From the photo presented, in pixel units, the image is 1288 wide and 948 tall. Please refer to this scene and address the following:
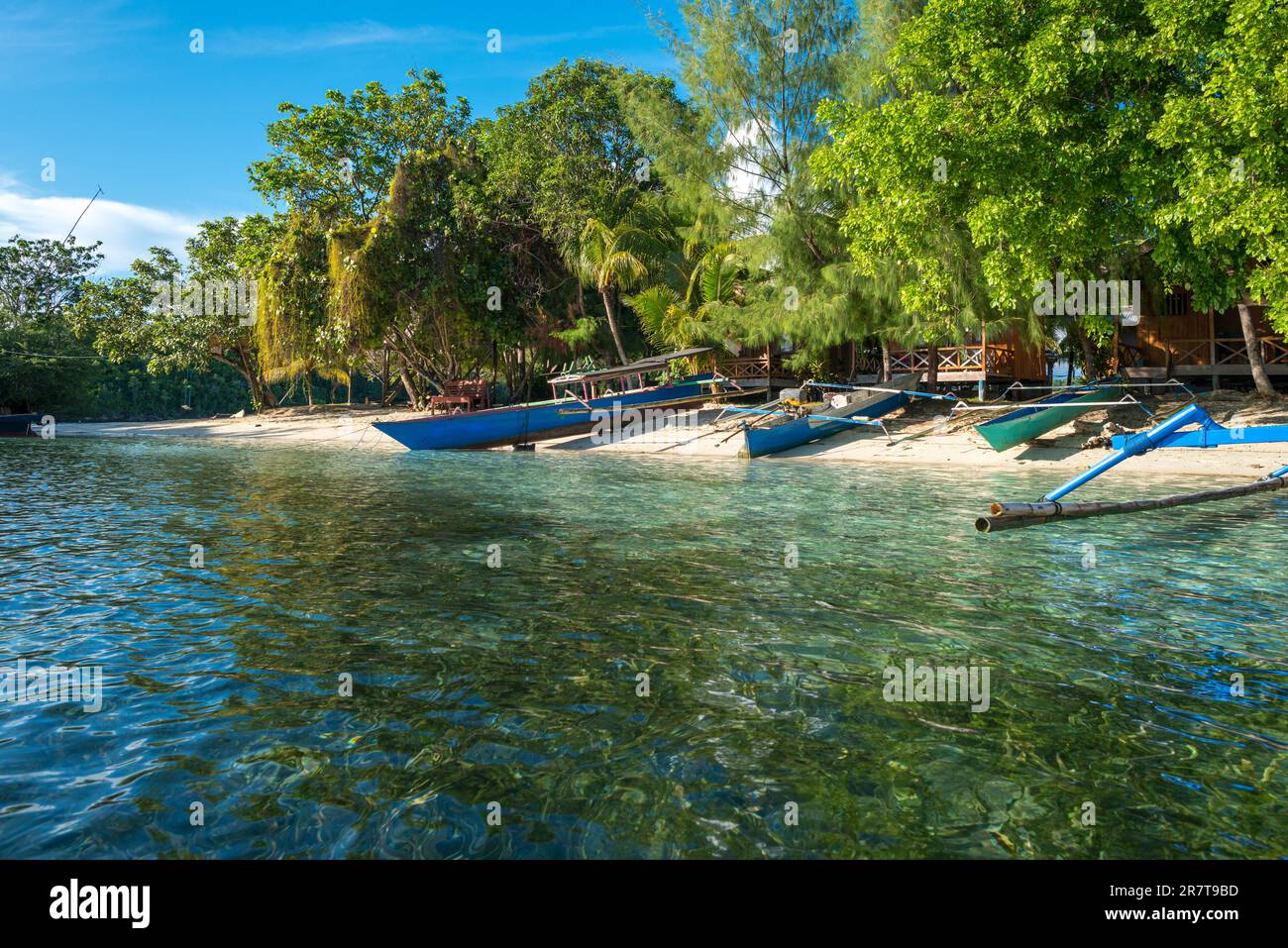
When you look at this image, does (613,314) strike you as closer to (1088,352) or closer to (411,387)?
(411,387)

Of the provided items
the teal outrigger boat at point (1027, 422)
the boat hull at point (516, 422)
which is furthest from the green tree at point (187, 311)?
the teal outrigger boat at point (1027, 422)

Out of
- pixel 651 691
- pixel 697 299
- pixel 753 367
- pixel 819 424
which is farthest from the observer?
pixel 753 367

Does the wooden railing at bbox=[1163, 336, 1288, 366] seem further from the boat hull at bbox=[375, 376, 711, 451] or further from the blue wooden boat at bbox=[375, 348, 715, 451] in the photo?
the boat hull at bbox=[375, 376, 711, 451]

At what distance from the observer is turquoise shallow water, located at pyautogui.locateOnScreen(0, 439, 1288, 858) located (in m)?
3.62

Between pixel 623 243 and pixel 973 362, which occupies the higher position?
pixel 623 243

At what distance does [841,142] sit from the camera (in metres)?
19.7

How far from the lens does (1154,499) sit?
8.58 metres

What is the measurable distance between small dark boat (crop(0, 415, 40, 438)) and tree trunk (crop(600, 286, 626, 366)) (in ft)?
96.7

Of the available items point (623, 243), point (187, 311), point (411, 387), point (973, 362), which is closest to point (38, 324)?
point (187, 311)

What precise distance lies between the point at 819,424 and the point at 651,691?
18.7 m

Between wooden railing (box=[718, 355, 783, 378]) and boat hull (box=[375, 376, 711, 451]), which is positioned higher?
wooden railing (box=[718, 355, 783, 378])

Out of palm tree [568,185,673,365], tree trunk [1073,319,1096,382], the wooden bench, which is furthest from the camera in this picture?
the wooden bench

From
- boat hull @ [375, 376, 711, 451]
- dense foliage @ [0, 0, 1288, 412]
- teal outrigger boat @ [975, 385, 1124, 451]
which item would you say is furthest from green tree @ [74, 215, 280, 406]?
teal outrigger boat @ [975, 385, 1124, 451]

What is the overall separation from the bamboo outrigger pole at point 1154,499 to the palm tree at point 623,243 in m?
22.0
